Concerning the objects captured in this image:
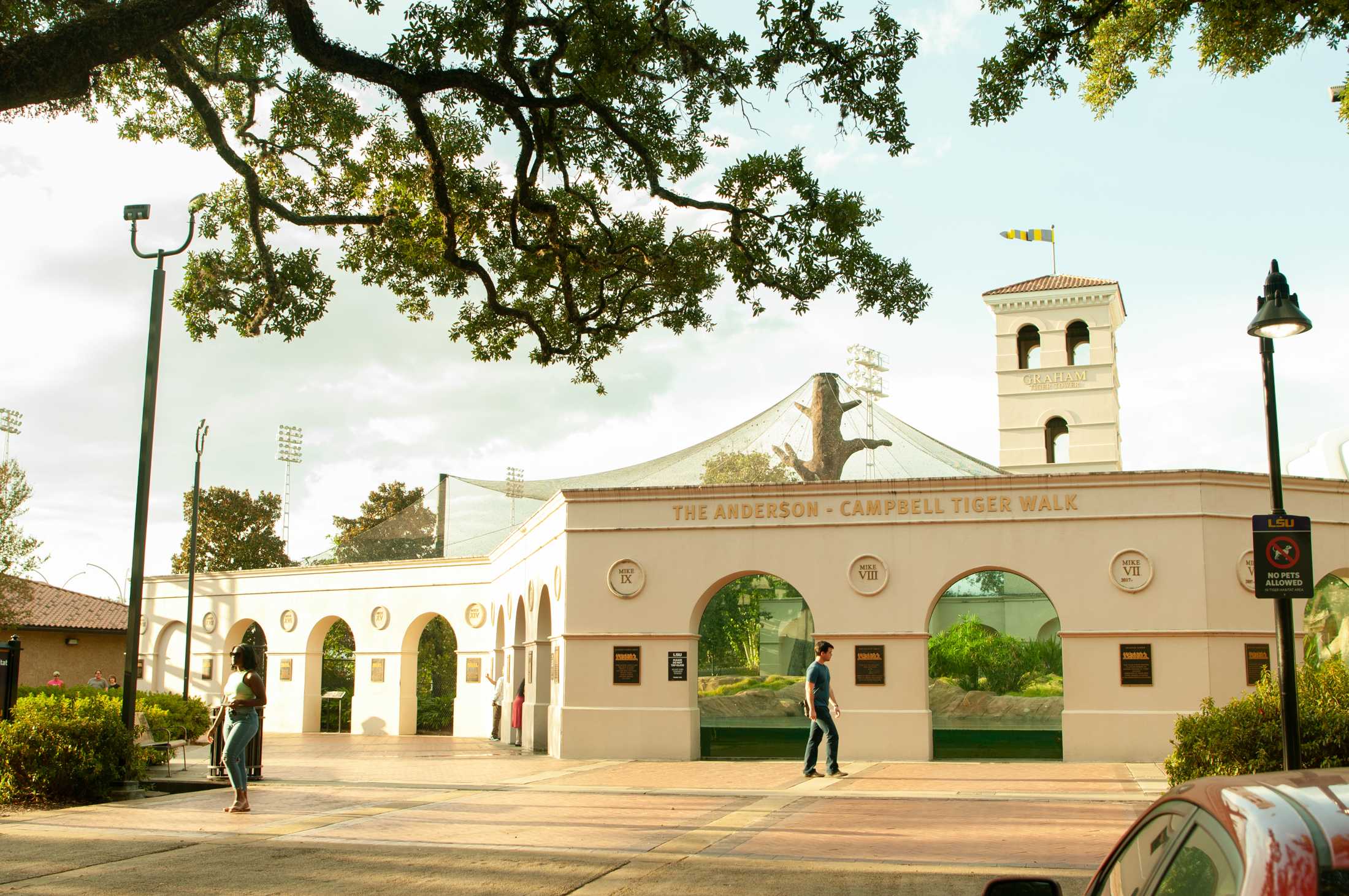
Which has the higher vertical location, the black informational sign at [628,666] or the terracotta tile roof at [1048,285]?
the terracotta tile roof at [1048,285]

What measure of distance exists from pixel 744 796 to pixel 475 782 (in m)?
3.99

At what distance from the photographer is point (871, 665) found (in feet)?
60.2

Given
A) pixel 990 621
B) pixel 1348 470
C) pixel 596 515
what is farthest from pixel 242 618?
pixel 1348 470

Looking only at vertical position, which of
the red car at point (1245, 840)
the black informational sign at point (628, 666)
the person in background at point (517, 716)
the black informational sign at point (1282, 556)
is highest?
the black informational sign at point (1282, 556)

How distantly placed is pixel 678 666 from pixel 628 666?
0.84 m

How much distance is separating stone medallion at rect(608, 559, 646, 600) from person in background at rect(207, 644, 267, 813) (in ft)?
25.1

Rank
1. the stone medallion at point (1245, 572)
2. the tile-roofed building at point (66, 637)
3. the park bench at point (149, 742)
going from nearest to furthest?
the park bench at point (149, 742), the stone medallion at point (1245, 572), the tile-roofed building at point (66, 637)

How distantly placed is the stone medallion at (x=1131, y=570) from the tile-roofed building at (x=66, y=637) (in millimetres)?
33975

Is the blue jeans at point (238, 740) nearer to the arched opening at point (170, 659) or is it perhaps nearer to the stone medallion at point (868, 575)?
the stone medallion at point (868, 575)

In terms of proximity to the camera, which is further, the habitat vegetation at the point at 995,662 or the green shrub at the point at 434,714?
the green shrub at the point at 434,714

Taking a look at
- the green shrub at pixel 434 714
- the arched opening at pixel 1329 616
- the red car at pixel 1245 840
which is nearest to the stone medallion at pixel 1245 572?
the arched opening at pixel 1329 616

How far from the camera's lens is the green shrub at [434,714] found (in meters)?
32.4

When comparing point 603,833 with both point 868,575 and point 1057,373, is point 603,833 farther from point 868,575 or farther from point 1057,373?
point 1057,373

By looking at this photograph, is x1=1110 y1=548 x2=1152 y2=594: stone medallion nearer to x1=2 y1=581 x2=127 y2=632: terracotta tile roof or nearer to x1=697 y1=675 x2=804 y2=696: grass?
x1=697 y1=675 x2=804 y2=696: grass
